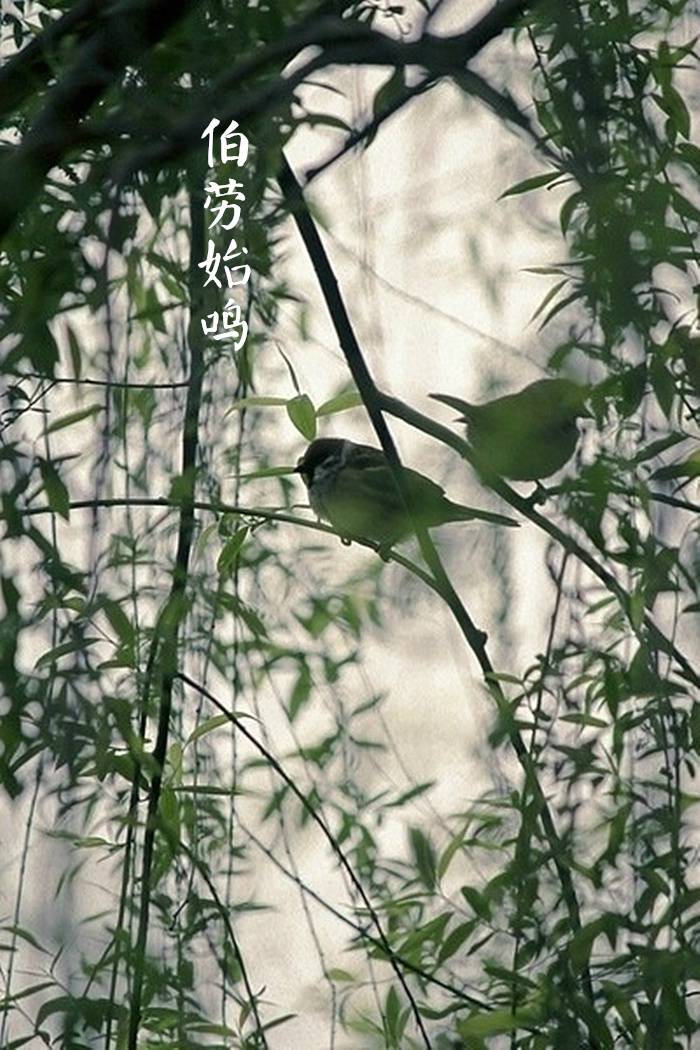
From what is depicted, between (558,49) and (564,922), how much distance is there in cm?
38

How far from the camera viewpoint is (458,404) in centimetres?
89

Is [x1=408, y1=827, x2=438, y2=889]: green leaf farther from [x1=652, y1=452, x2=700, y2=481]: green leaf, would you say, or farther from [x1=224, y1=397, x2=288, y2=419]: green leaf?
[x1=224, y1=397, x2=288, y2=419]: green leaf

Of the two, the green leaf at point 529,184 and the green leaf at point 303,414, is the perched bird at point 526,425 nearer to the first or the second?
the green leaf at point 529,184

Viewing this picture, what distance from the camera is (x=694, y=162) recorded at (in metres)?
0.92

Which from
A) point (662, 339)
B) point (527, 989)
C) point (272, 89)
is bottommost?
point (527, 989)

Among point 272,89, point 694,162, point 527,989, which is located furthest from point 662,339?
point 527,989

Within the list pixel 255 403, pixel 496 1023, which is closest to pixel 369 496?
pixel 255 403

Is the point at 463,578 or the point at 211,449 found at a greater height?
the point at 211,449

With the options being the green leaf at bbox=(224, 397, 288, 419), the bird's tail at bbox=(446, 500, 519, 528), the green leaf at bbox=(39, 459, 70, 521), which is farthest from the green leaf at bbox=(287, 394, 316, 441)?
the bird's tail at bbox=(446, 500, 519, 528)

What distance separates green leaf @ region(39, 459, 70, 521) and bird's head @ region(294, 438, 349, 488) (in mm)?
694

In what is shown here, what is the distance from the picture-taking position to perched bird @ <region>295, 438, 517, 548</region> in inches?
32.8

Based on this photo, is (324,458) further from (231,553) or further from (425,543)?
(425,543)

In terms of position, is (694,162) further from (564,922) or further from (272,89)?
(564,922)

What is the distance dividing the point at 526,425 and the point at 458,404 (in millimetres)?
169
